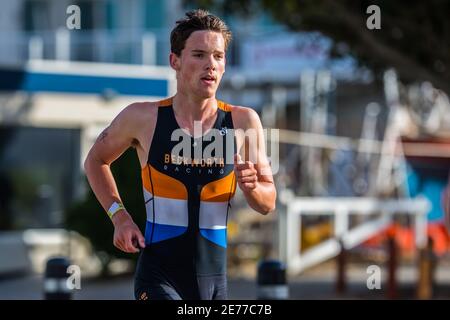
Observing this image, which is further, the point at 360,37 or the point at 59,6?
the point at 59,6

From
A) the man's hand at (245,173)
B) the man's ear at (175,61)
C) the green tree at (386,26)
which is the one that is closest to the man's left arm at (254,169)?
the man's hand at (245,173)

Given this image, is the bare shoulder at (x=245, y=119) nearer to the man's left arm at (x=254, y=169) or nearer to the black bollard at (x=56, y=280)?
the man's left arm at (x=254, y=169)

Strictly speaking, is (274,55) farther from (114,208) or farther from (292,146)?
(114,208)

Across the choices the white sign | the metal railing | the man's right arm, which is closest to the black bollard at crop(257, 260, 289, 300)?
the man's right arm

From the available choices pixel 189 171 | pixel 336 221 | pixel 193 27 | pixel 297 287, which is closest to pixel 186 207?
pixel 189 171

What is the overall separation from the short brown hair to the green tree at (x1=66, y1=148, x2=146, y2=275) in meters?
12.8

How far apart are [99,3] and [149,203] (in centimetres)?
2935

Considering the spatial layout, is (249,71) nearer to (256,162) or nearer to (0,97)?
(0,97)

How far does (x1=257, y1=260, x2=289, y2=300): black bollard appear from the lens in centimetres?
805

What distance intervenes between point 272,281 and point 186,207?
2.64 meters

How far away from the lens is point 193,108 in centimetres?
561

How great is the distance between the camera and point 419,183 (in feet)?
78.7

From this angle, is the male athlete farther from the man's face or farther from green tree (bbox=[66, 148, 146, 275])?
green tree (bbox=[66, 148, 146, 275])
